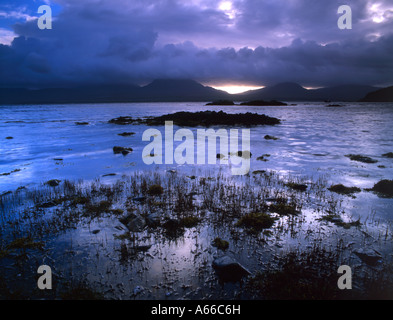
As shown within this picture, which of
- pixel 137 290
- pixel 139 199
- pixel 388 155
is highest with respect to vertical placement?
pixel 388 155

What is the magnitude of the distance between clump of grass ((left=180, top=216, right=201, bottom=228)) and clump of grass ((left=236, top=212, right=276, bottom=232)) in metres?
1.61

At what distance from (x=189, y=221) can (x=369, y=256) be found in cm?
583

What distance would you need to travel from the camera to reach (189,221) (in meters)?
8.60

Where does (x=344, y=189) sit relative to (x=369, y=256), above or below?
above

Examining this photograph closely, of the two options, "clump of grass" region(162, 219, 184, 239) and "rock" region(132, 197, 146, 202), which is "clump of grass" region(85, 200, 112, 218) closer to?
"rock" region(132, 197, 146, 202)

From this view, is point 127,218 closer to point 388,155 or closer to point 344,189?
point 344,189

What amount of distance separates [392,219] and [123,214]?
1114cm

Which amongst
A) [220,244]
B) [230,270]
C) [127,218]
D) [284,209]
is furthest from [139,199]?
[284,209]

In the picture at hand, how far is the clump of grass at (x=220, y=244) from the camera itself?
281 inches

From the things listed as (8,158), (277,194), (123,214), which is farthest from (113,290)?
(8,158)

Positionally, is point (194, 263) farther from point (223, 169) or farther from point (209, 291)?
point (223, 169)

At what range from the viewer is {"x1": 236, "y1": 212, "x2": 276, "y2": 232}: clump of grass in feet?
27.2

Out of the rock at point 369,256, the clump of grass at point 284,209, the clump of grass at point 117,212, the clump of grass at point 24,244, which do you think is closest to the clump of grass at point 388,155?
the clump of grass at point 284,209

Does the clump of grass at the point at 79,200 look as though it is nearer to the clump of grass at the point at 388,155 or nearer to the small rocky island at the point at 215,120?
the clump of grass at the point at 388,155
